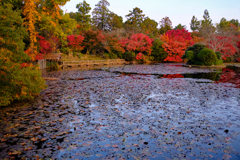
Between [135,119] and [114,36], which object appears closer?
[135,119]

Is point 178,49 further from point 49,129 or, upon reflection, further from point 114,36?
point 49,129

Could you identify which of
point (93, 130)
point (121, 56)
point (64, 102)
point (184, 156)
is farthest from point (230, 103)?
point (121, 56)

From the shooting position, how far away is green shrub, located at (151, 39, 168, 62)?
1896 inches

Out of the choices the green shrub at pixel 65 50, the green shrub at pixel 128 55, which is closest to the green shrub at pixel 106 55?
the green shrub at pixel 128 55

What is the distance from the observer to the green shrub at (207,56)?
34.1m

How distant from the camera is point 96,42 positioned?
134 feet

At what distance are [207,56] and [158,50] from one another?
15.7 meters

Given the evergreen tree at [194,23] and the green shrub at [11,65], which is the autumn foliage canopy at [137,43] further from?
Answer: the evergreen tree at [194,23]

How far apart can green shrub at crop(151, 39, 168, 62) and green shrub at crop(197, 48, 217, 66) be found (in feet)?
46.0

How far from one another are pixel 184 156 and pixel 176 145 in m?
0.59

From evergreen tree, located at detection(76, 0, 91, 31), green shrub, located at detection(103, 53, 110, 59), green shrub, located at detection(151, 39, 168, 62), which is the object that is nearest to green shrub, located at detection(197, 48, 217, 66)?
green shrub, located at detection(151, 39, 168, 62)

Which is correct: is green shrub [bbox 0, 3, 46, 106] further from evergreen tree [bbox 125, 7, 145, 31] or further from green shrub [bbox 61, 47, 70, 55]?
evergreen tree [bbox 125, 7, 145, 31]

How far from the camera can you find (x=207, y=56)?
34344mm

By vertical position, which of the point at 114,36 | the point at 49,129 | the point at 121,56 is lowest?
the point at 49,129
